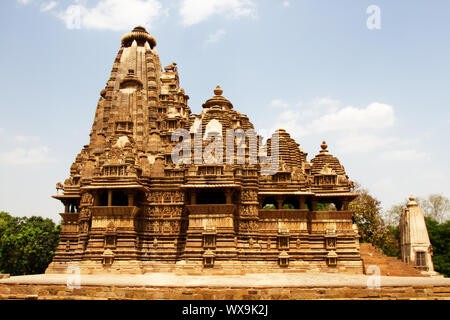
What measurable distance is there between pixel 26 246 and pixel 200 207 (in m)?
24.0

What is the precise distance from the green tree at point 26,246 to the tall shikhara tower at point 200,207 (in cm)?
1270

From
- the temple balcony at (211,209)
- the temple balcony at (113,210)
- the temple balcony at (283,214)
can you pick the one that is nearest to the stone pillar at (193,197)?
the temple balcony at (211,209)

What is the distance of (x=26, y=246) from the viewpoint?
41.1m

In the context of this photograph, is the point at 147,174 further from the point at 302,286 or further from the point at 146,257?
the point at 302,286

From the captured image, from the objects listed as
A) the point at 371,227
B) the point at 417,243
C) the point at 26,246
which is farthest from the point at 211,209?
the point at 26,246

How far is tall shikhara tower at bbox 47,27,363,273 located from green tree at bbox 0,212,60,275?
12704mm

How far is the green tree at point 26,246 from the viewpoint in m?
40.9

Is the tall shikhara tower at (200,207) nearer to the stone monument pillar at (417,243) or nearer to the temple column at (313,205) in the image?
the temple column at (313,205)

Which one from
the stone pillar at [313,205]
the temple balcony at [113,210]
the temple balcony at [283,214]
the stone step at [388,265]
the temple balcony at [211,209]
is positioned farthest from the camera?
the stone pillar at [313,205]

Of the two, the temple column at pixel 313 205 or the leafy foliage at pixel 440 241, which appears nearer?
the temple column at pixel 313 205

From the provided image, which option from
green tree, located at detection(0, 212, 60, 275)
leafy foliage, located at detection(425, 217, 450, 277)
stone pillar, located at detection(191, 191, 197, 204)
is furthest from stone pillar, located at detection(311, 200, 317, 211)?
green tree, located at detection(0, 212, 60, 275)

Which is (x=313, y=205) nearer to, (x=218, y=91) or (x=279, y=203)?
(x=279, y=203)

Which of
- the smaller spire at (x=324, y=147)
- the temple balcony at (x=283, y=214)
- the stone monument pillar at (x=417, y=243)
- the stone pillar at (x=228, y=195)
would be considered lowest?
the stone monument pillar at (x=417, y=243)

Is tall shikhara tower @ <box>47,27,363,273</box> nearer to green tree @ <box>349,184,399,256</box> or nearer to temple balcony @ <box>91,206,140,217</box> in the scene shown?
temple balcony @ <box>91,206,140,217</box>
